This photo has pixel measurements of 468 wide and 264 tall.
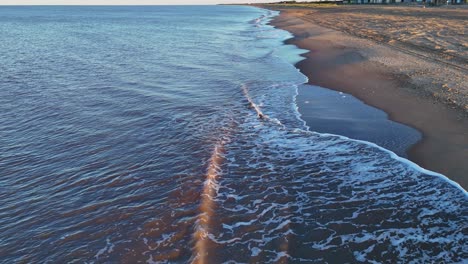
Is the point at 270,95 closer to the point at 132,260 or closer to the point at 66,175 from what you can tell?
the point at 66,175

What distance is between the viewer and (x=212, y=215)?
6.65 metres

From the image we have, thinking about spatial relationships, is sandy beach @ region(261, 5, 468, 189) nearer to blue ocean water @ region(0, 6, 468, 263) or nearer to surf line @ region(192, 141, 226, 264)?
blue ocean water @ region(0, 6, 468, 263)

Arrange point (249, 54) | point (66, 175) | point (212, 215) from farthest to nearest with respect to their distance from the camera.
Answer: point (249, 54), point (66, 175), point (212, 215)

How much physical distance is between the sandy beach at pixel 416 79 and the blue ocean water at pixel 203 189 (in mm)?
1164

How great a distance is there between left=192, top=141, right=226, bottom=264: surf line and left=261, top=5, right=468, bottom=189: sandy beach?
448 centimetres

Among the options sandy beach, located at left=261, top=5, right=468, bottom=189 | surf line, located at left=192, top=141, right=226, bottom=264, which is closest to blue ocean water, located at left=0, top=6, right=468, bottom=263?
surf line, located at left=192, top=141, right=226, bottom=264

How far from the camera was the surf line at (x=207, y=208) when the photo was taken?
18.5 feet

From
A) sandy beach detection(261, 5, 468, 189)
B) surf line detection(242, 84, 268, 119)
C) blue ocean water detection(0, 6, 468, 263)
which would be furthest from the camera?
surf line detection(242, 84, 268, 119)

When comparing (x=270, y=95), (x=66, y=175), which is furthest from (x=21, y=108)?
(x=270, y=95)

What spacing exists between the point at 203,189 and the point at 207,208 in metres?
0.74

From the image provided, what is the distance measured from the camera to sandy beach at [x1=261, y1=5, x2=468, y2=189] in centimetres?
883

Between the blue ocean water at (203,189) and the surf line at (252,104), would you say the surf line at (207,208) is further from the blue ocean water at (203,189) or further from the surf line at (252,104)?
the surf line at (252,104)

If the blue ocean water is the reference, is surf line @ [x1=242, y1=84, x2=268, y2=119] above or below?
above

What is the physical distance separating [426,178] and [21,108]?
41.6 feet
